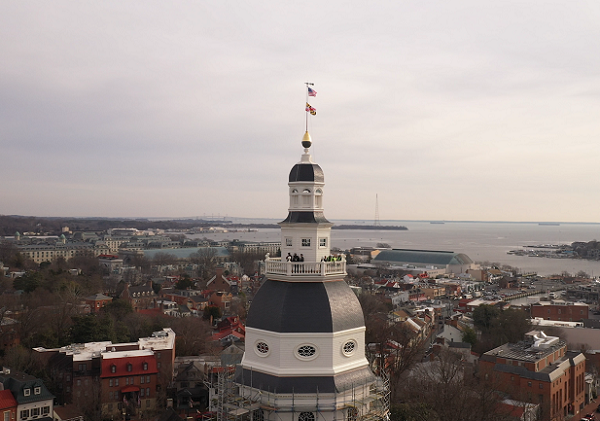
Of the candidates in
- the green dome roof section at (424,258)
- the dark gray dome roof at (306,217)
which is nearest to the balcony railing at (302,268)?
the dark gray dome roof at (306,217)

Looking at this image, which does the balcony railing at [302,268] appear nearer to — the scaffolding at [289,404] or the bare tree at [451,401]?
the scaffolding at [289,404]

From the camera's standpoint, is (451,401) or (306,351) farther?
(451,401)

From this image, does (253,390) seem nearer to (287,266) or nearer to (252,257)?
(287,266)

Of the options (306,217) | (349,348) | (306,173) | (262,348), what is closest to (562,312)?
(349,348)

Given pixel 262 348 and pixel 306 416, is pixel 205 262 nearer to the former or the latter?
pixel 262 348

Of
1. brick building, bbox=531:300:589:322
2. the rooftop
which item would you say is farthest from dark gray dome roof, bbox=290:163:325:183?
brick building, bbox=531:300:589:322

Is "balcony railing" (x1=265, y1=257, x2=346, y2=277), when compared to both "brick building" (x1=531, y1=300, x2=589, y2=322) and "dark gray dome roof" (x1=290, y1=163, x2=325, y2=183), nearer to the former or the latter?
"dark gray dome roof" (x1=290, y1=163, x2=325, y2=183)
